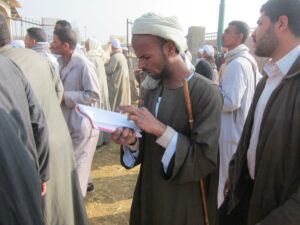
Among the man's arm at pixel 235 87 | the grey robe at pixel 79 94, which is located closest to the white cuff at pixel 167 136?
the man's arm at pixel 235 87

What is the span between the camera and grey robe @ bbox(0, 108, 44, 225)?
929mm

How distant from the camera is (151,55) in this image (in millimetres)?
1777

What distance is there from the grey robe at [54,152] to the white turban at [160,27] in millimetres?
1039

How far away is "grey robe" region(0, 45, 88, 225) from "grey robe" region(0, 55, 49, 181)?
0.17m

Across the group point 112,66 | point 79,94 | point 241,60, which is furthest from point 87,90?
point 112,66

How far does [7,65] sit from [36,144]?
2.15 feet

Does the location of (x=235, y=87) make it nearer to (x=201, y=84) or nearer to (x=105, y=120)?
(x=201, y=84)

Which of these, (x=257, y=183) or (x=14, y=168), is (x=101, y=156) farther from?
(x=14, y=168)

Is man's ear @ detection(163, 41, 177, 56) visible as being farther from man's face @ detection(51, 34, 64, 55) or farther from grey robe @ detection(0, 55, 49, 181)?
man's face @ detection(51, 34, 64, 55)

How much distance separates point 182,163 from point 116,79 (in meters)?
5.80

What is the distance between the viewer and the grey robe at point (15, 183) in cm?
93

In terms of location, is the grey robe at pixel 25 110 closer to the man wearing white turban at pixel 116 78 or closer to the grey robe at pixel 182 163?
the grey robe at pixel 182 163

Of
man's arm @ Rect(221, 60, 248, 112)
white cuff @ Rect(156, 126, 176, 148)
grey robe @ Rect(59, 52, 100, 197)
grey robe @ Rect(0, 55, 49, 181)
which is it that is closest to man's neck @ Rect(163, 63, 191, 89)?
white cuff @ Rect(156, 126, 176, 148)

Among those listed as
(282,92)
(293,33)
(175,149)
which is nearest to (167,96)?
(175,149)
